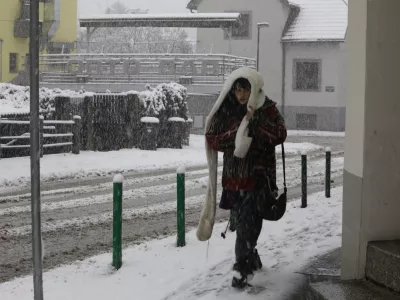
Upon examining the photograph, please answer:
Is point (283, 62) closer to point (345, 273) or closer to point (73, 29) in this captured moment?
point (73, 29)

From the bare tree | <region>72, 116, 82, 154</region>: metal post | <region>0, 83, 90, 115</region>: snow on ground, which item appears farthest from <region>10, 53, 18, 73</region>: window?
<region>72, 116, 82, 154</region>: metal post

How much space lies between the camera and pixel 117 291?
5.82m

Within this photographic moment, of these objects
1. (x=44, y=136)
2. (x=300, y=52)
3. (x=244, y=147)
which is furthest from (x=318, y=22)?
(x=244, y=147)

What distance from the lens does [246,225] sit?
5.42 metres

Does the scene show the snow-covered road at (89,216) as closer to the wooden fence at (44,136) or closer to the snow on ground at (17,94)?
the wooden fence at (44,136)

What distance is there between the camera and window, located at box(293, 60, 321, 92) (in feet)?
132

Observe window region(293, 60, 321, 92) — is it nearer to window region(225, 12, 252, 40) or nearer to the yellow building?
window region(225, 12, 252, 40)

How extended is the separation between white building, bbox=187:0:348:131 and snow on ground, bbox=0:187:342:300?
32.4 meters

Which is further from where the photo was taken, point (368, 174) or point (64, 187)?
point (64, 187)

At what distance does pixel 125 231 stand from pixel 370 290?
488 cm

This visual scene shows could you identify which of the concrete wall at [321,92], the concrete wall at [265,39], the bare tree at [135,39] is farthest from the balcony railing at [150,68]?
the bare tree at [135,39]

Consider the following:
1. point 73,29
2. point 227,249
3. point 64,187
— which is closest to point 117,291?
point 227,249

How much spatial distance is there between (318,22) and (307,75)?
3.39 meters

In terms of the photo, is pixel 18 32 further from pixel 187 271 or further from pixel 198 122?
pixel 187 271
